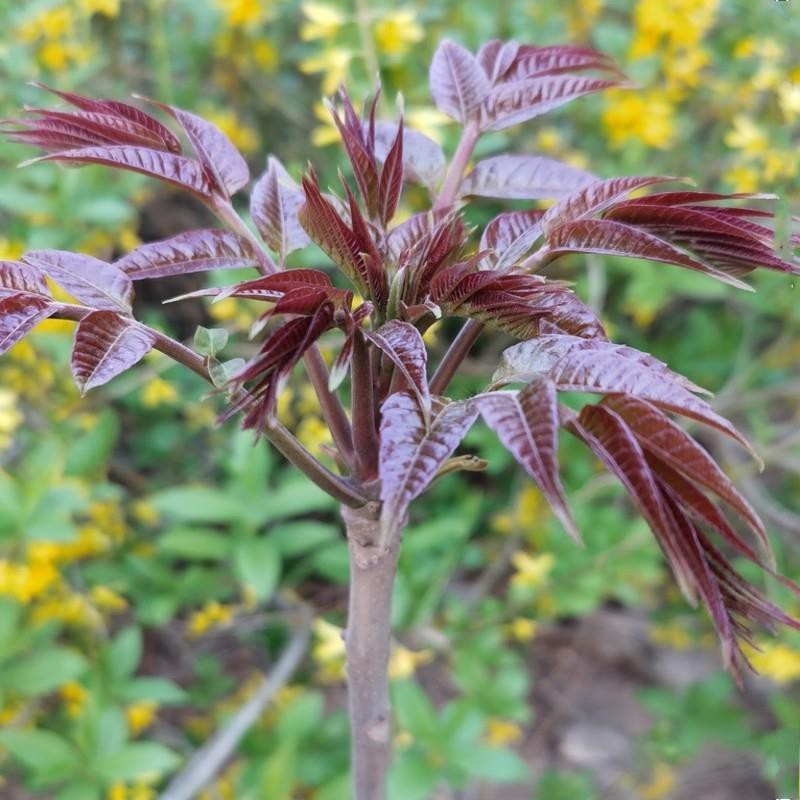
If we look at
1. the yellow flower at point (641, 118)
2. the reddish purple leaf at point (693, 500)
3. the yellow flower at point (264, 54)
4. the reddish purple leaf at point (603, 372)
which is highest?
the yellow flower at point (264, 54)

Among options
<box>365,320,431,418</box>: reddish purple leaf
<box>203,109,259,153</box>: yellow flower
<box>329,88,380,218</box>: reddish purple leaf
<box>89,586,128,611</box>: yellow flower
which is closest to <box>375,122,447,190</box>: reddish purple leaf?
<box>329,88,380,218</box>: reddish purple leaf

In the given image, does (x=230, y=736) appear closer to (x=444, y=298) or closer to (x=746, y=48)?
(x=444, y=298)

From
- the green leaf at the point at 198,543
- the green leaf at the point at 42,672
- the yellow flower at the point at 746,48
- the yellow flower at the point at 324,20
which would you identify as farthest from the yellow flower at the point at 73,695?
the yellow flower at the point at 746,48

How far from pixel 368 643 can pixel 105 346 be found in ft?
0.87

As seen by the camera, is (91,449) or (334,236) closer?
(334,236)

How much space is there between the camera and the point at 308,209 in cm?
45

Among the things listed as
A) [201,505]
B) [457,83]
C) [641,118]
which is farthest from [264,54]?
[457,83]

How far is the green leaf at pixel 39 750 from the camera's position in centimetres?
107

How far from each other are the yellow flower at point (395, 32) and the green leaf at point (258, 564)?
82 cm

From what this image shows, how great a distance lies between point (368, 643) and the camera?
1.86 feet

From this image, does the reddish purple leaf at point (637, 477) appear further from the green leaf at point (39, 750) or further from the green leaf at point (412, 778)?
the green leaf at point (39, 750)

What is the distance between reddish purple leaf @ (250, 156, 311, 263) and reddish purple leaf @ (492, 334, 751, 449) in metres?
0.20

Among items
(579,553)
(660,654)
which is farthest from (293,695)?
(660,654)

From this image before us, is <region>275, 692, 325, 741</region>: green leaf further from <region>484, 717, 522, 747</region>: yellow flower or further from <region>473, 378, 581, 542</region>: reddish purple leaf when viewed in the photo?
<region>473, 378, 581, 542</region>: reddish purple leaf
